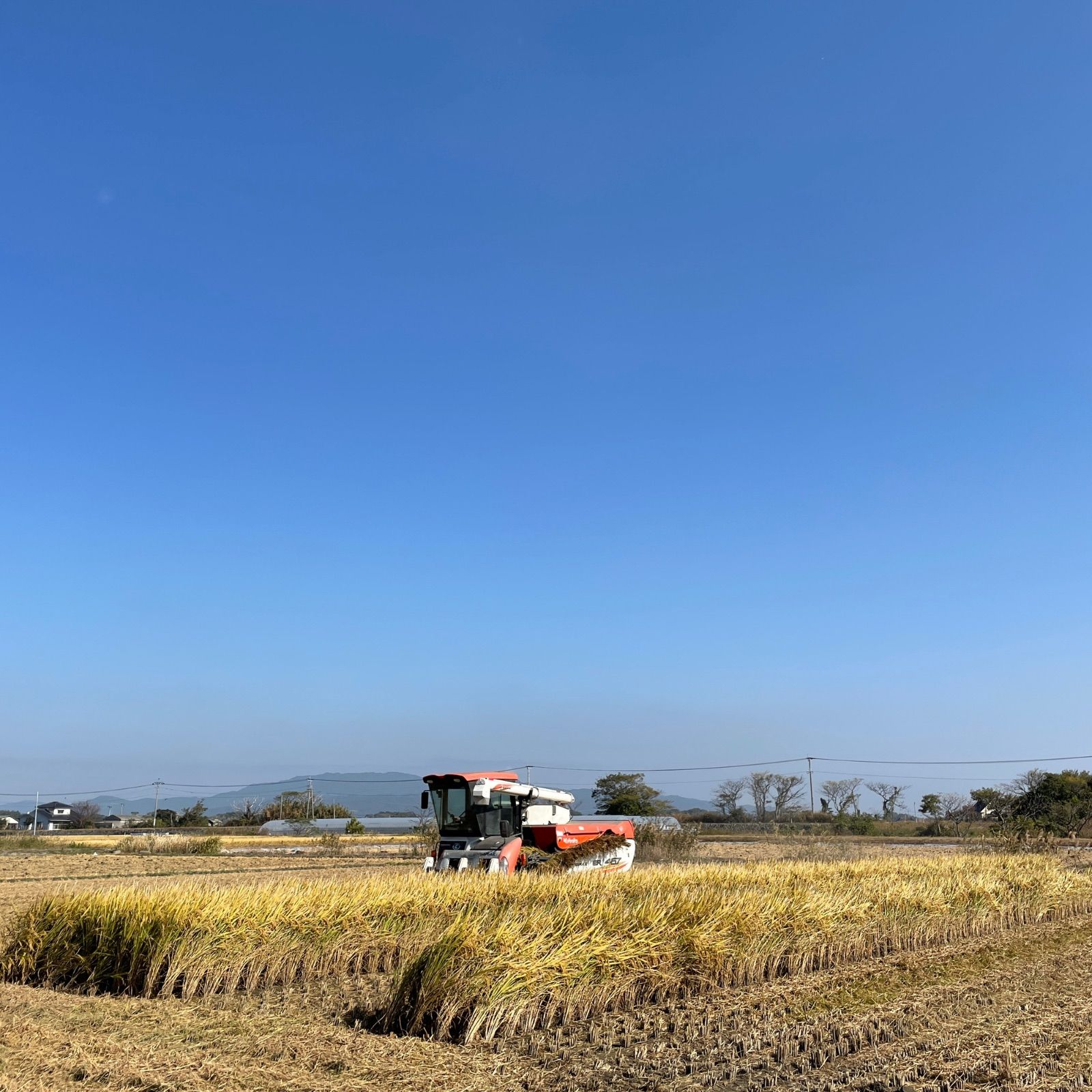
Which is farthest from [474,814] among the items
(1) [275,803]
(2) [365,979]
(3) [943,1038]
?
(1) [275,803]

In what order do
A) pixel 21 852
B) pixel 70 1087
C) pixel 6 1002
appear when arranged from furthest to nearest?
pixel 21 852 → pixel 6 1002 → pixel 70 1087

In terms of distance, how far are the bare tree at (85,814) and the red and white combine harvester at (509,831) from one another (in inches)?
3993

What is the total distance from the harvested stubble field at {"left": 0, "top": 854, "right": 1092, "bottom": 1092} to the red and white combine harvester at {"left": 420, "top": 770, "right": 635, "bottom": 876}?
634 cm

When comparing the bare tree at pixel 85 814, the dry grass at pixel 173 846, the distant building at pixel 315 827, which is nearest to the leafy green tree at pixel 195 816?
the distant building at pixel 315 827

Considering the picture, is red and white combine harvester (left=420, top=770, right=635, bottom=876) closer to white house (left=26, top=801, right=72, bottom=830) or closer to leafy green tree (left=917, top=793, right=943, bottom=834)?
leafy green tree (left=917, top=793, right=943, bottom=834)

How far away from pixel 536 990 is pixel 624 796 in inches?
3062

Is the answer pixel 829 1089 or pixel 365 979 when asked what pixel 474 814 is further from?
pixel 829 1089

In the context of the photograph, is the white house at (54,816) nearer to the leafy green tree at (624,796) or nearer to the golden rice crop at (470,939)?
the leafy green tree at (624,796)

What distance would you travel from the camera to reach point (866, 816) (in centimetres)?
7350

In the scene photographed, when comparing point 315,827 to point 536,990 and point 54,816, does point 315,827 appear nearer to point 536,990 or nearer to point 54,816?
point 536,990

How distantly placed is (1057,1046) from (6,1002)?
969cm

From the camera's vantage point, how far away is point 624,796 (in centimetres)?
8325

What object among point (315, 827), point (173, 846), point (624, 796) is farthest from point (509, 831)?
point (624, 796)

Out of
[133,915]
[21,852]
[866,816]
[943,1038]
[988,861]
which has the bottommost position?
[866,816]
